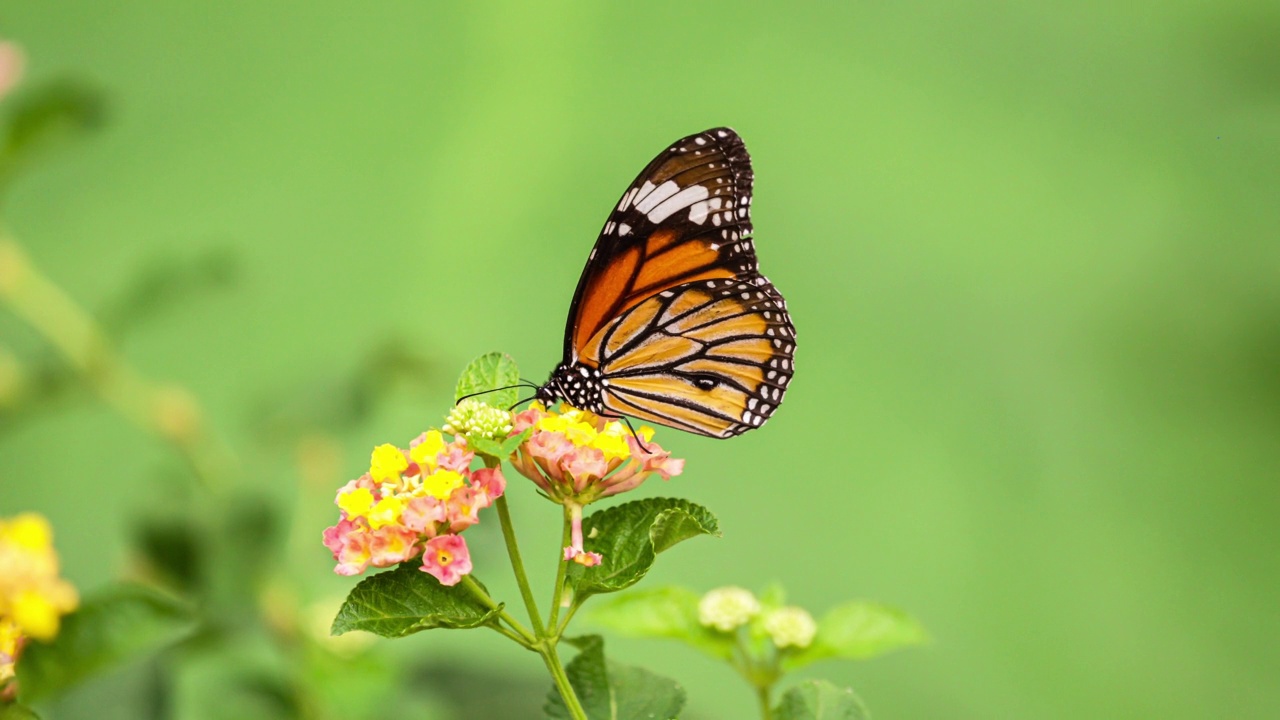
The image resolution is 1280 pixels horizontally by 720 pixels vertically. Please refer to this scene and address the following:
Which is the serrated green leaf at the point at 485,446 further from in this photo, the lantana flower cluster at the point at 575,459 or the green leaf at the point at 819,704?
the green leaf at the point at 819,704

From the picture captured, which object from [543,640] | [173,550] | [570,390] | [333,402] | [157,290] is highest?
[157,290]

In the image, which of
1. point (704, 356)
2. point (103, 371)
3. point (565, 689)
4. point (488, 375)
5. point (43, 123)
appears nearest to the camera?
point (565, 689)

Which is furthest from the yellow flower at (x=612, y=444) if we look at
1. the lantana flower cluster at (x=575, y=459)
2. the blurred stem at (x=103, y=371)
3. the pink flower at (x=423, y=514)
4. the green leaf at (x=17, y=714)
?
the blurred stem at (x=103, y=371)

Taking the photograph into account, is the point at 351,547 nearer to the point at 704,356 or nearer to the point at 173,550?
the point at 704,356

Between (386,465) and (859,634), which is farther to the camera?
(859,634)

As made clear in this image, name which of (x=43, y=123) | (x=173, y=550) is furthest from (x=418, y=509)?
(x=43, y=123)
